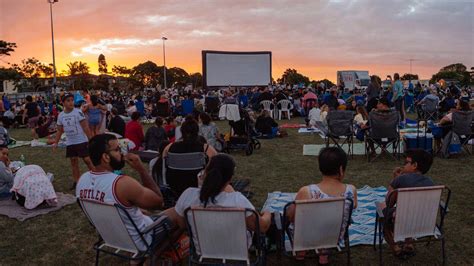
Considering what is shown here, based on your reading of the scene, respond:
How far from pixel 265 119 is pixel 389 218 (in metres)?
8.74

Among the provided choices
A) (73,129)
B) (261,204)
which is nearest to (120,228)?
(261,204)

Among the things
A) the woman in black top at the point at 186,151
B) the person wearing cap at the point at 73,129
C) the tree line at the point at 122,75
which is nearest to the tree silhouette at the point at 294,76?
the tree line at the point at 122,75

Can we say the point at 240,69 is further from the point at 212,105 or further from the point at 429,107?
the point at 429,107

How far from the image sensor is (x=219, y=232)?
2793 mm

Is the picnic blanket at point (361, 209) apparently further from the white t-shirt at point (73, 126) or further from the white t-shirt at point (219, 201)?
the white t-shirt at point (73, 126)

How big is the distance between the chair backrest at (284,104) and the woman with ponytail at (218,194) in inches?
594

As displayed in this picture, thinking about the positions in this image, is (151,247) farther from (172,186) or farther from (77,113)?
(77,113)

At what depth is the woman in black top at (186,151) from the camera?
4.68m

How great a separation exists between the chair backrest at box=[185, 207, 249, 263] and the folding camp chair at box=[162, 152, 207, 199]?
1.75 meters

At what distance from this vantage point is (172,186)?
4.79m

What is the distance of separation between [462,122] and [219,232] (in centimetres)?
684

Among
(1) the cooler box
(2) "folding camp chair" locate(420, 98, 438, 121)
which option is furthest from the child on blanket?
(2) "folding camp chair" locate(420, 98, 438, 121)

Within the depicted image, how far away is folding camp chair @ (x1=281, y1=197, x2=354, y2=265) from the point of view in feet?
9.70

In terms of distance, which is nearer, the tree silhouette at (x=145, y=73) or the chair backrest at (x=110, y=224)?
the chair backrest at (x=110, y=224)
